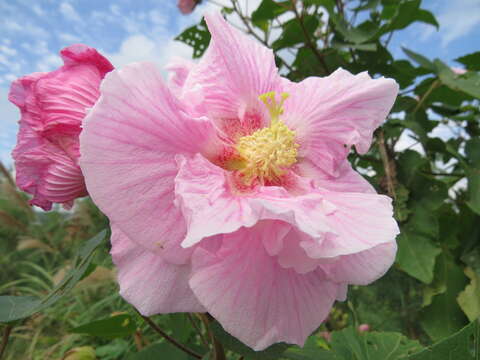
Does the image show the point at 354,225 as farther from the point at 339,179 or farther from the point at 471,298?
the point at 471,298

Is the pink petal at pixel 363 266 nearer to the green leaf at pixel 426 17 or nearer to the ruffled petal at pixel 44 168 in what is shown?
the ruffled petal at pixel 44 168

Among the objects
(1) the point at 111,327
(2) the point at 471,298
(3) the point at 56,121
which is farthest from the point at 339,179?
(2) the point at 471,298

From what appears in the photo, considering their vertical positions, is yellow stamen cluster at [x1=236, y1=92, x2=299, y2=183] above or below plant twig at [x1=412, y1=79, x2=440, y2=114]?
above

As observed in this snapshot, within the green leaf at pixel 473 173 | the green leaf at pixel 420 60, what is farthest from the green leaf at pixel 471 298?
the green leaf at pixel 420 60

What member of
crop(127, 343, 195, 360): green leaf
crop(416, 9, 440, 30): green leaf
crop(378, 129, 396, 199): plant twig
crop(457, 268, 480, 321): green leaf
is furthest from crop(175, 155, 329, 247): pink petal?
crop(416, 9, 440, 30): green leaf

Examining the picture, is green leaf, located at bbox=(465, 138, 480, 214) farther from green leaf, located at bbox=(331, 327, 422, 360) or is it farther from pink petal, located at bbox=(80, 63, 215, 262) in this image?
pink petal, located at bbox=(80, 63, 215, 262)

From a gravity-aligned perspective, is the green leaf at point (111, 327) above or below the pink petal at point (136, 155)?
below
